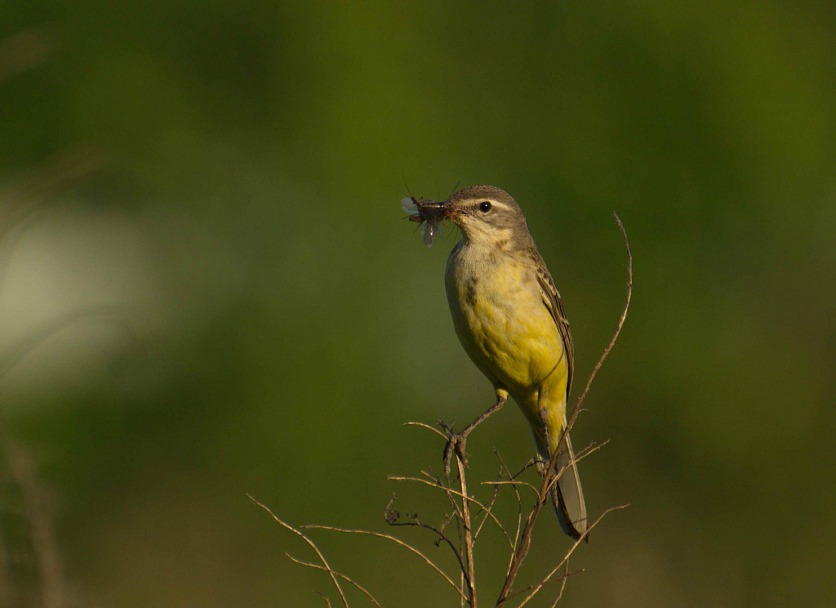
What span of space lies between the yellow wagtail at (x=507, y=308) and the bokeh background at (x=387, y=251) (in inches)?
196

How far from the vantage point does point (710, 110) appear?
14.7m

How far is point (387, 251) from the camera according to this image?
14148mm

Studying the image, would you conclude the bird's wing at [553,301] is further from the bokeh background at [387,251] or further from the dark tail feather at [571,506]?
the bokeh background at [387,251]

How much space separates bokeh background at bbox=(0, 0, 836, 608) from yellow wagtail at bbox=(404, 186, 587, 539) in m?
4.98

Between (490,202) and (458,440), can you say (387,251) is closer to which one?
(490,202)

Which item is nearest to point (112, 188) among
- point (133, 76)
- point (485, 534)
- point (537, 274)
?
point (133, 76)

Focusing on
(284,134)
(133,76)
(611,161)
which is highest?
(133,76)

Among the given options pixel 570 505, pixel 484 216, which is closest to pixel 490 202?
pixel 484 216

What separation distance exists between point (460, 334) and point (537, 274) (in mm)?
524

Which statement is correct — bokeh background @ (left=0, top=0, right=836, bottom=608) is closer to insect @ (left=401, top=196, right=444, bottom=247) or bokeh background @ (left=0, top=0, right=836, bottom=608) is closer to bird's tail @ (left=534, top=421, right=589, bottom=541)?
bird's tail @ (left=534, top=421, right=589, bottom=541)

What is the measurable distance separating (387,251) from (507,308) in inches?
370

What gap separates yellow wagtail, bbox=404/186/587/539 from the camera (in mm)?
4789

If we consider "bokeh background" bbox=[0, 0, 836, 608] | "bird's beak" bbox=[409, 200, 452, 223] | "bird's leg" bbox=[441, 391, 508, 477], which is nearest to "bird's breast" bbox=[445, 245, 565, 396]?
"bird's leg" bbox=[441, 391, 508, 477]

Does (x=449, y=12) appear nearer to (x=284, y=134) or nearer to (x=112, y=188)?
(x=284, y=134)
